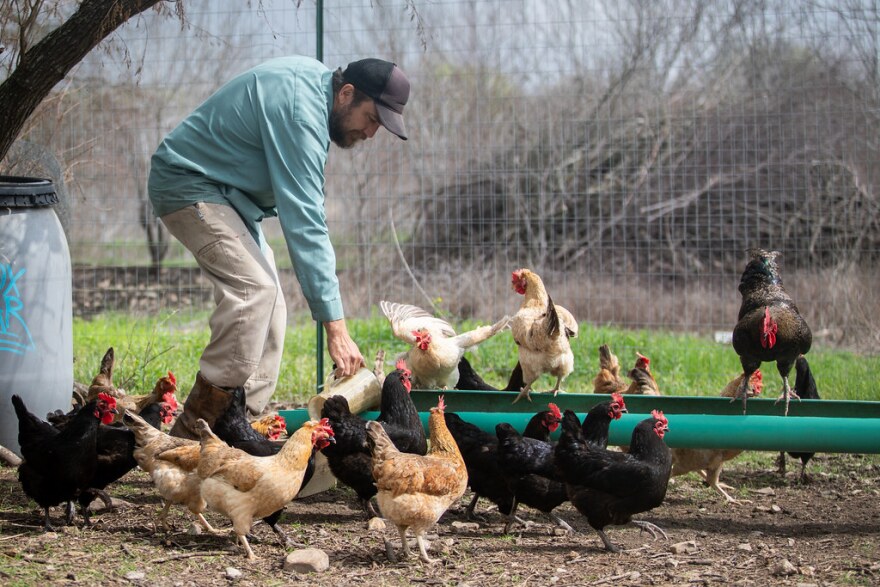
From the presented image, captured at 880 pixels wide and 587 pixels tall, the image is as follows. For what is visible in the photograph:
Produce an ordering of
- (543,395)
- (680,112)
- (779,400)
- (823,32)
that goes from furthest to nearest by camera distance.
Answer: (680,112) < (823,32) < (543,395) < (779,400)

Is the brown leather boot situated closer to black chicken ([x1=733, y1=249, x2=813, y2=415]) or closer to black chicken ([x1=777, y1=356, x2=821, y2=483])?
black chicken ([x1=733, y1=249, x2=813, y2=415])

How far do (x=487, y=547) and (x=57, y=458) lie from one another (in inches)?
83.8

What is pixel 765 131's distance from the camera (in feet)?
27.9

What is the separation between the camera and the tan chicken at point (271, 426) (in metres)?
5.14

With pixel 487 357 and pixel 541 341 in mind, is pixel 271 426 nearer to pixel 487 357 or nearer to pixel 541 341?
pixel 541 341

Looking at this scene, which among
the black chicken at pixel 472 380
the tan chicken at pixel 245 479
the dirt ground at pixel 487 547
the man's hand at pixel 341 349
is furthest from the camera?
the black chicken at pixel 472 380

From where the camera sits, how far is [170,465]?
14.9 ft

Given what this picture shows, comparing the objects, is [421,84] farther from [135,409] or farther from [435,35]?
[135,409]

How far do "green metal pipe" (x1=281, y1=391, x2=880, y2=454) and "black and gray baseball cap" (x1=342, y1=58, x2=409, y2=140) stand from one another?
1.71 meters

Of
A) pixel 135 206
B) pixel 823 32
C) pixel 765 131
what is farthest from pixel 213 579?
pixel 823 32

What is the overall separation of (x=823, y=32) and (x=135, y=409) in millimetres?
6692

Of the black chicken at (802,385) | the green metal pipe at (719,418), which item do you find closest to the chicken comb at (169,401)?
the green metal pipe at (719,418)

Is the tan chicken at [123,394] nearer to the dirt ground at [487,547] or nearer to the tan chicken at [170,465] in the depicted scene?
the dirt ground at [487,547]

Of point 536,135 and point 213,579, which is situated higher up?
point 536,135
